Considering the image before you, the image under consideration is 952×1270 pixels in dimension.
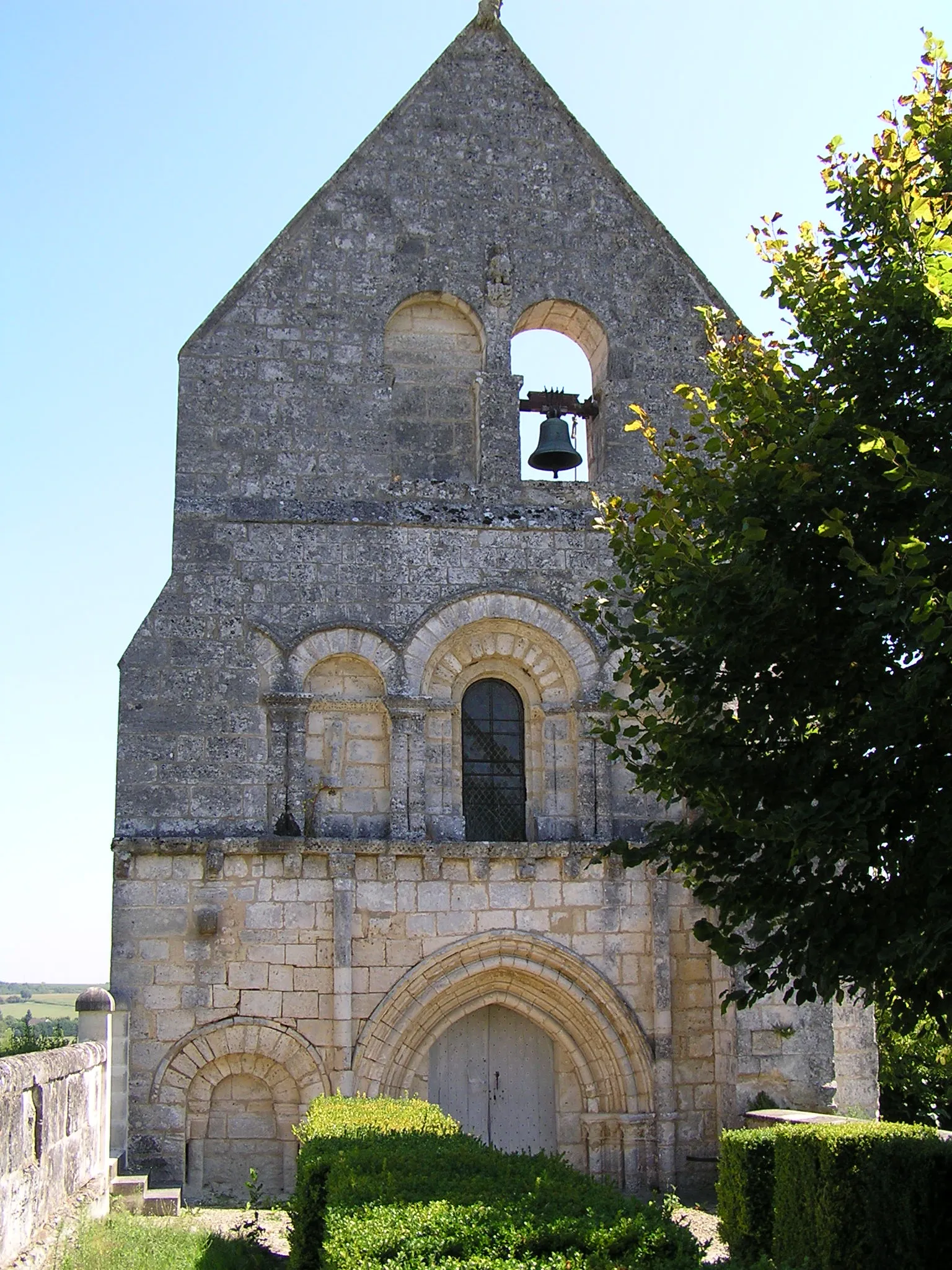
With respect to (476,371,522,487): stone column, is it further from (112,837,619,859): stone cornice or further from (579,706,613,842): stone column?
(112,837,619,859): stone cornice

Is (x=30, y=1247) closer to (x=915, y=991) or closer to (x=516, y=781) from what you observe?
(x=915, y=991)

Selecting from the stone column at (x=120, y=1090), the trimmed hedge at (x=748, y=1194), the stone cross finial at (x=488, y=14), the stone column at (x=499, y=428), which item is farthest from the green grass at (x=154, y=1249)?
the stone cross finial at (x=488, y=14)

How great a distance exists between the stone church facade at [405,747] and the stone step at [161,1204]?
90cm

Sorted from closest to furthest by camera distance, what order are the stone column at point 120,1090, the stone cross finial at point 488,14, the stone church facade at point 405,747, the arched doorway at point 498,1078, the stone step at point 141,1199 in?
the stone step at point 141,1199, the stone column at point 120,1090, the stone church facade at point 405,747, the arched doorway at point 498,1078, the stone cross finial at point 488,14

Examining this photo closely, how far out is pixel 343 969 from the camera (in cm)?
1218

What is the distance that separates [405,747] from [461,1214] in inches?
277

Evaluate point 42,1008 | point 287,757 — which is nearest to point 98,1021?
point 287,757

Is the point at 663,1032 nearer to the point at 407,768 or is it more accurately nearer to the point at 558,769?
the point at 558,769

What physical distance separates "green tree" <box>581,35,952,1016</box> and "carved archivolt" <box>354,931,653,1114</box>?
4433mm

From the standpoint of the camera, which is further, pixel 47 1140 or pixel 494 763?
pixel 494 763

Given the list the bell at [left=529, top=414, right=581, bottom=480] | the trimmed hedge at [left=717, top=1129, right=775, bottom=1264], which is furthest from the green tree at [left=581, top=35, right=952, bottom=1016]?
the bell at [left=529, top=414, right=581, bottom=480]

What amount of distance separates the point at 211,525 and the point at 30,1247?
724 cm

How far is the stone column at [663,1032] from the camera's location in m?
12.3

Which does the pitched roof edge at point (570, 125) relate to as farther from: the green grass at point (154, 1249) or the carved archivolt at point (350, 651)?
the green grass at point (154, 1249)
